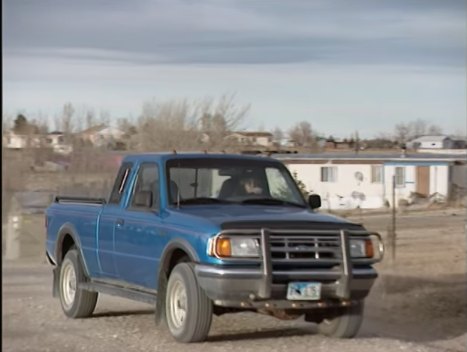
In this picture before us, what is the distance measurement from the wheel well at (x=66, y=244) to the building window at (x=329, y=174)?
24.0m

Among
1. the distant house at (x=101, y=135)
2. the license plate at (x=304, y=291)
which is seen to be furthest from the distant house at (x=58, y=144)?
the license plate at (x=304, y=291)

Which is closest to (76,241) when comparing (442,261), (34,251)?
(34,251)

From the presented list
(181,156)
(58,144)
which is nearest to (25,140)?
(58,144)

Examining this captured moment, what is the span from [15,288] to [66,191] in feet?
18.0

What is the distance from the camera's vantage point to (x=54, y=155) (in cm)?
2520

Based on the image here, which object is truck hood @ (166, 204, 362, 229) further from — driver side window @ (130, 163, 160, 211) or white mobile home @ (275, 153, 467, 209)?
white mobile home @ (275, 153, 467, 209)

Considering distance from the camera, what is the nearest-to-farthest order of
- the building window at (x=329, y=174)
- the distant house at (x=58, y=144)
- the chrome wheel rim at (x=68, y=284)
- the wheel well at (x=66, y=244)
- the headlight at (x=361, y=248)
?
the headlight at (x=361, y=248), the chrome wheel rim at (x=68, y=284), the wheel well at (x=66, y=244), the distant house at (x=58, y=144), the building window at (x=329, y=174)

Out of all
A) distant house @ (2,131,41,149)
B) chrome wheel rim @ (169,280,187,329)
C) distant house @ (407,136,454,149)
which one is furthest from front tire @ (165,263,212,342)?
distant house @ (407,136,454,149)

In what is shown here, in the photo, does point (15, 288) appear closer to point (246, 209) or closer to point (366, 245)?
point (246, 209)

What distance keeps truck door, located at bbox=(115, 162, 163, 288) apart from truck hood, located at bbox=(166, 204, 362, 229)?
35 cm

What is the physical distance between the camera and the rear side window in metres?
10.2

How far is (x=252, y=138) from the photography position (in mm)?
27203

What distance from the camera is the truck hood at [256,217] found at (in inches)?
335

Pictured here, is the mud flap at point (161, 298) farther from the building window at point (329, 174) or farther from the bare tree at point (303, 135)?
the building window at point (329, 174)
